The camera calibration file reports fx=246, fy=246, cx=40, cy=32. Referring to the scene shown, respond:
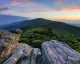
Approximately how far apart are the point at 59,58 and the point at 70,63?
4.53 ft

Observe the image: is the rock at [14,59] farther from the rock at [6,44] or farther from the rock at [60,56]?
the rock at [60,56]

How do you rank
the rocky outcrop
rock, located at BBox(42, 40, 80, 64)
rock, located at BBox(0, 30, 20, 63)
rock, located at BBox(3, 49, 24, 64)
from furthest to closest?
rock, located at BBox(0, 30, 20, 63) < rock, located at BBox(3, 49, 24, 64) < the rocky outcrop < rock, located at BBox(42, 40, 80, 64)

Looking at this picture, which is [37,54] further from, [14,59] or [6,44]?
[6,44]

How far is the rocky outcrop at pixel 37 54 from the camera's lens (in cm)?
1766

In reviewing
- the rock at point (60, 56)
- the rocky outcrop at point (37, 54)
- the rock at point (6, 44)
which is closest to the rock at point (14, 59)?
the rocky outcrop at point (37, 54)

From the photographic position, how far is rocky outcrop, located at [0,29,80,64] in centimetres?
1766

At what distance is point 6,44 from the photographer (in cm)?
2430

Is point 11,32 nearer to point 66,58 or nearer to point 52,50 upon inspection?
point 52,50

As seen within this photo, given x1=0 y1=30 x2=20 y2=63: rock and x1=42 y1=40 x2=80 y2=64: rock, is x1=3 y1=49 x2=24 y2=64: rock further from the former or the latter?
x1=42 y1=40 x2=80 y2=64: rock

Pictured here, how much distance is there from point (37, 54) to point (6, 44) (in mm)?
3460

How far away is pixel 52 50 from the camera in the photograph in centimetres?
2039

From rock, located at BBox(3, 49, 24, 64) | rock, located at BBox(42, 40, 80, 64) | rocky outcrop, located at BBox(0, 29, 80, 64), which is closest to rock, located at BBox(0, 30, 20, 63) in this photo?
rocky outcrop, located at BBox(0, 29, 80, 64)

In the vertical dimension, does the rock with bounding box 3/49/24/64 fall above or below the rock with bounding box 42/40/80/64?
below

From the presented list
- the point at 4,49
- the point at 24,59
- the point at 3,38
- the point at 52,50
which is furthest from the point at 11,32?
the point at 52,50
